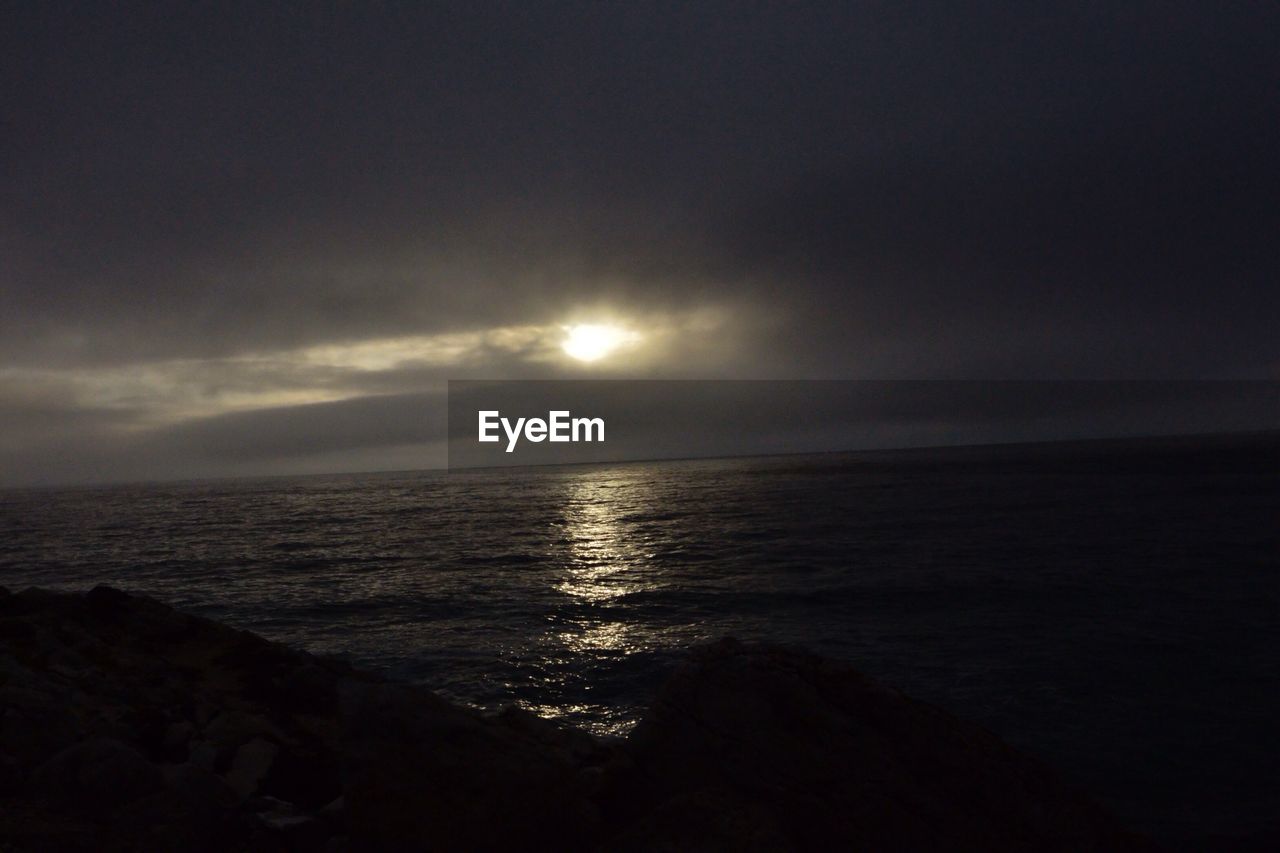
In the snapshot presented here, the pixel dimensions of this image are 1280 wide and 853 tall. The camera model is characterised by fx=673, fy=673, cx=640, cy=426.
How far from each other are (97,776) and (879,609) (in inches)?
794

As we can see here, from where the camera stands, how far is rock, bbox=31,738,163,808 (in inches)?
257

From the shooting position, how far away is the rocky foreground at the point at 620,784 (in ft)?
19.2

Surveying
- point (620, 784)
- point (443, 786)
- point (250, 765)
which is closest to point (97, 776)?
point (250, 765)

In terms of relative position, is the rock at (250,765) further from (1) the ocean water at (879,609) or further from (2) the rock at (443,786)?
(1) the ocean water at (879,609)

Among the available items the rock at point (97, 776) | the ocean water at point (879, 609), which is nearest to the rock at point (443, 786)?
the rock at point (97, 776)

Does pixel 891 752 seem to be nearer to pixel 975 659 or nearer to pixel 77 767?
pixel 77 767

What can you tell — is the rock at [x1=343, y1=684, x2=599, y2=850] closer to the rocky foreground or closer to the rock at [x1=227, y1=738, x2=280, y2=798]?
the rocky foreground

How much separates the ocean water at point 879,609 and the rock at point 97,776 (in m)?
7.34

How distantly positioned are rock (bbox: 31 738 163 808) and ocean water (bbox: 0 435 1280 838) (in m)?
7.34

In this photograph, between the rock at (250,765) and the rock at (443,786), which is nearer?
the rock at (443,786)

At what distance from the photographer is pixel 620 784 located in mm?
6629

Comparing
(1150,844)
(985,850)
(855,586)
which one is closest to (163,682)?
(985,850)

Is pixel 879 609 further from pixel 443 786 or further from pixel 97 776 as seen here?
pixel 97 776

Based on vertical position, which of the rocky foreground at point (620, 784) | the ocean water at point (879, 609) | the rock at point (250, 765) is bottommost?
the ocean water at point (879, 609)
